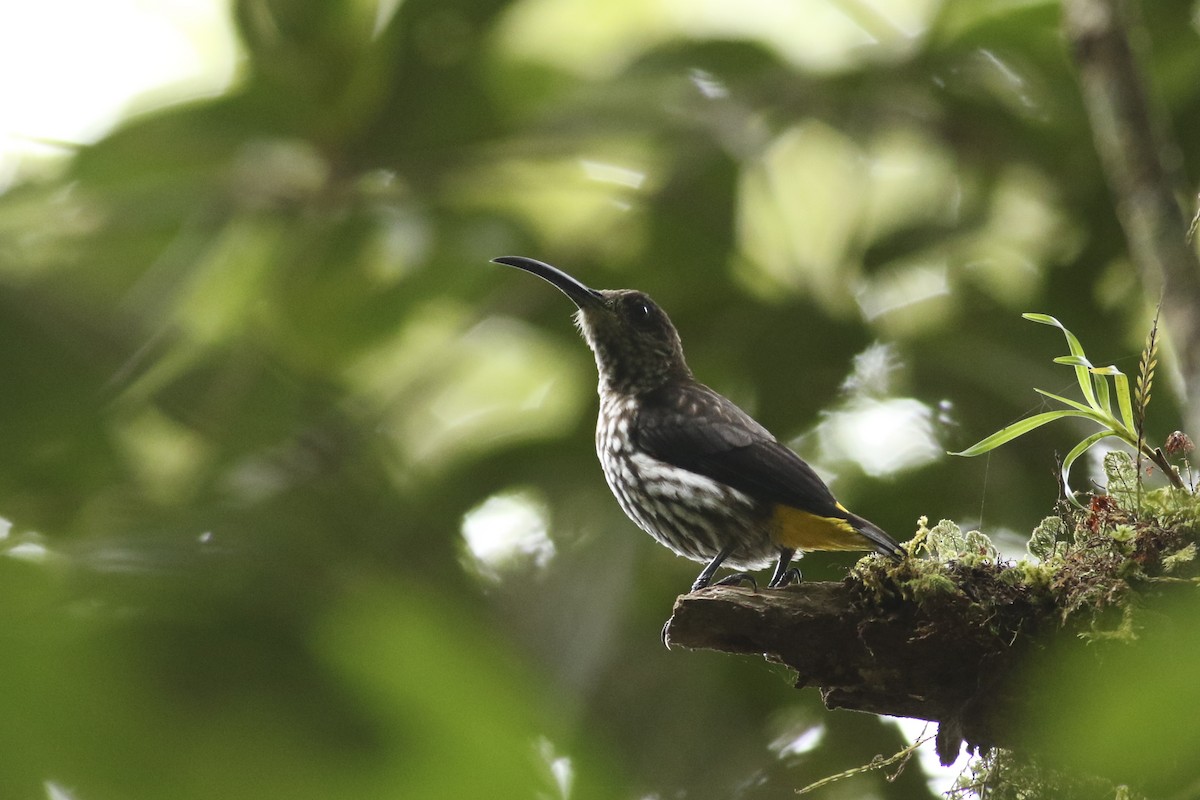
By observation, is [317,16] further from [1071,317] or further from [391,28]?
[1071,317]

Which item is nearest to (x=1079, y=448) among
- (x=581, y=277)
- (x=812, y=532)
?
(x=812, y=532)

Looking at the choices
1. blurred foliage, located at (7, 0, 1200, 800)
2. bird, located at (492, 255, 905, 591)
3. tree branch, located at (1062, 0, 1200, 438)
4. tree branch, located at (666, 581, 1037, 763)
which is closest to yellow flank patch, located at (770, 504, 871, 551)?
bird, located at (492, 255, 905, 591)

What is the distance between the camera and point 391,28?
5.02 metres

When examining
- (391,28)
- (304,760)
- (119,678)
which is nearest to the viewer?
(304,760)

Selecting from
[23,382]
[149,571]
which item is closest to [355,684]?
[149,571]

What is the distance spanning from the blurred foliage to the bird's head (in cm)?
35

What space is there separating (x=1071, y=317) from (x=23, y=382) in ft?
12.7

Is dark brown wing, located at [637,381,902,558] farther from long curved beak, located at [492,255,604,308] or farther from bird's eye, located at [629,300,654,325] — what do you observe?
long curved beak, located at [492,255,604,308]

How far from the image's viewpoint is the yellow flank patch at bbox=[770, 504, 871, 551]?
11.6 feet

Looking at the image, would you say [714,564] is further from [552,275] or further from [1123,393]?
[1123,393]

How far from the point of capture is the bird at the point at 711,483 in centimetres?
357

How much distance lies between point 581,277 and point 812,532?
221cm

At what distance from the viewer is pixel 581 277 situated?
546cm

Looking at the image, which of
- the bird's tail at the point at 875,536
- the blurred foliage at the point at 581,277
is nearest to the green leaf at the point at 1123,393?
the bird's tail at the point at 875,536
